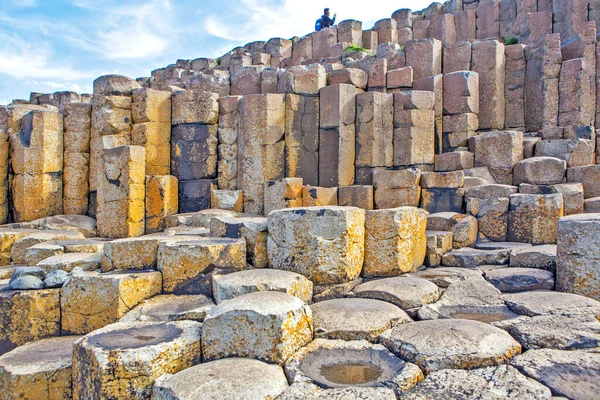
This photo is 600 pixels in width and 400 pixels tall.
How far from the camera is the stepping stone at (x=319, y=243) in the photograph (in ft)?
15.5

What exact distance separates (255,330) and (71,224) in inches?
252

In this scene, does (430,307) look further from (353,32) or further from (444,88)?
(353,32)

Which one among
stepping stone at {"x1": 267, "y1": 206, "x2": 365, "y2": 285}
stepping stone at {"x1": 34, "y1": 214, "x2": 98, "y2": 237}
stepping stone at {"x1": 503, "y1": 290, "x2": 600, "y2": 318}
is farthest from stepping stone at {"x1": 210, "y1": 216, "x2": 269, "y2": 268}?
stepping stone at {"x1": 34, "y1": 214, "x2": 98, "y2": 237}

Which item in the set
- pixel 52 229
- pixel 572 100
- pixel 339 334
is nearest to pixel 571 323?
pixel 339 334

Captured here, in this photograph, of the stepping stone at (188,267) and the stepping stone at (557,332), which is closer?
the stepping stone at (557,332)

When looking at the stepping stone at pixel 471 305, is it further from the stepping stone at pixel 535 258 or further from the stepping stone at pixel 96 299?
the stepping stone at pixel 96 299

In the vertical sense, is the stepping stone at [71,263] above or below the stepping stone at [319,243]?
below

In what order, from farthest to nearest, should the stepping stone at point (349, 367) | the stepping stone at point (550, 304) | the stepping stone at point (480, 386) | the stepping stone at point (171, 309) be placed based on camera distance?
1. the stepping stone at point (171, 309)
2. the stepping stone at point (550, 304)
3. the stepping stone at point (349, 367)
4. the stepping stone at point (480, 386)

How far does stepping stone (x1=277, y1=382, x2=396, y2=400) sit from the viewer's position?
267 centimetres

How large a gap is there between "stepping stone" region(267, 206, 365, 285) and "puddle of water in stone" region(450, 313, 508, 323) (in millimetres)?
1265

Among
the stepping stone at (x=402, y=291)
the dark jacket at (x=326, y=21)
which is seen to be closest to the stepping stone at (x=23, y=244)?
the stepping stone at (x=402, y=291)

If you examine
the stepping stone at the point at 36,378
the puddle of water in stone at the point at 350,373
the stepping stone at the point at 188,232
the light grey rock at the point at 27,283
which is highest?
the stepping stone at the point at 188,232

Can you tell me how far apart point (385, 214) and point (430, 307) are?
51.5 inches

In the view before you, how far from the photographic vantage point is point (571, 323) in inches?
140
